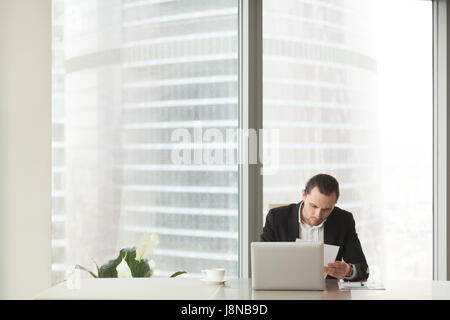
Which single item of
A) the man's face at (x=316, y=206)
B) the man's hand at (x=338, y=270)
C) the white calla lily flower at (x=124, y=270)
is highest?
the man's face at (x=316, y=206)

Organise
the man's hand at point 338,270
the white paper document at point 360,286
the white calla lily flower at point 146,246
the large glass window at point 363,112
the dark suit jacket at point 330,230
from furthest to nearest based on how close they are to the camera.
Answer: the large glass window at point 363,112, the white calla lily flower at point 146,246, the dark suit jacket at point 330,230, the man's hand at point 338,270, the white paper document at point 360,286

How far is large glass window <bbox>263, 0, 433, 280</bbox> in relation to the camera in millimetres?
4285

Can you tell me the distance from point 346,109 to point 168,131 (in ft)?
4.85

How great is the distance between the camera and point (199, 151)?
4117 mm

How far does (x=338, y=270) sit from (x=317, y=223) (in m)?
0.47

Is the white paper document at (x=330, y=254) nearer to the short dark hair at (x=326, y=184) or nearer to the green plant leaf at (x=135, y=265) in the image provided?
the short dark hair at (x=326, y=184)

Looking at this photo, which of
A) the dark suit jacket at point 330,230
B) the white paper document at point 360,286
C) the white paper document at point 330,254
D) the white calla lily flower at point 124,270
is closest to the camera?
the white paper document at point 360,286

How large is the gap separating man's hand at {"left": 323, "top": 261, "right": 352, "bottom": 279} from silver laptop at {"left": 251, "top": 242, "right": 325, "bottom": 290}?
0.99 feet

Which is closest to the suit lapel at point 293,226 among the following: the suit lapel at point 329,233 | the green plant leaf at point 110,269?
the suit lapel at point 329,233

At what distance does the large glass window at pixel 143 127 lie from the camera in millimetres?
3814

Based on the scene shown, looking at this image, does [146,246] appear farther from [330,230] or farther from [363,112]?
[363,112]

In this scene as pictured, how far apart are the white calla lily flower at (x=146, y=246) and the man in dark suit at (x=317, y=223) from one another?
2.87ft

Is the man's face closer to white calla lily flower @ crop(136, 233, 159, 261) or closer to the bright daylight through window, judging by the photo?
the bright daylight through window
